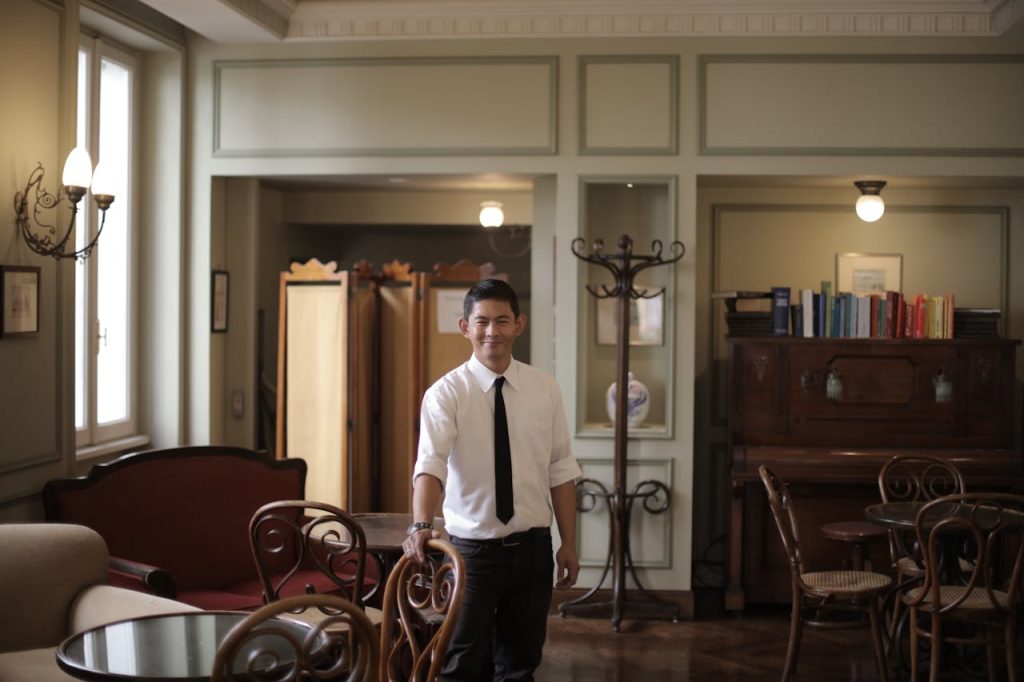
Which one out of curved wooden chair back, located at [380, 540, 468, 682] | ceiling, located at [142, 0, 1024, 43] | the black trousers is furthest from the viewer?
ceiling, located at [142, 0, 1024, 43]

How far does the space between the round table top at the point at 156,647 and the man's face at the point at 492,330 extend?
0.87 meters

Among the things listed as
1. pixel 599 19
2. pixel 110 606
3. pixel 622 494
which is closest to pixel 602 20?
pixel 599 19

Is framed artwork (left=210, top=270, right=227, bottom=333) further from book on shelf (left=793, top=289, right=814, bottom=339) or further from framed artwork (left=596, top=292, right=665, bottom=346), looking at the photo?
book on shelf (left=793, top=289, right=814, bottom=339)

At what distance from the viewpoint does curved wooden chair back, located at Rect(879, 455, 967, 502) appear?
516 cm

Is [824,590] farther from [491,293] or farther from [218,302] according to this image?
[218,302]

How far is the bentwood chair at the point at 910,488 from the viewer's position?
4910 millimetres

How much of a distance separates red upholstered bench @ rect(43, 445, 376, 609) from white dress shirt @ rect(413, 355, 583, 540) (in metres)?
1.55

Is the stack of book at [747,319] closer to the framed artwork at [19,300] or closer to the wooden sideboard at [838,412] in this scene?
the wooden sideboard at [838,412]

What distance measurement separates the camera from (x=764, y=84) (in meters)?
5.59

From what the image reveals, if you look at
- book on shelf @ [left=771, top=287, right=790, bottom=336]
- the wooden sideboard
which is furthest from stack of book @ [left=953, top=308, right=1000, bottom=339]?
book on shelf @ [left=771, top=287, right=790, bottom=336]

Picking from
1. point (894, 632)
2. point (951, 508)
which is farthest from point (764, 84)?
point (894, 632)

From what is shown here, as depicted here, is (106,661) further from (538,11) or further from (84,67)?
(538,11)

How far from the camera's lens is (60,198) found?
450 centimetres

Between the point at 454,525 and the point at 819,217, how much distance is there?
3852 mm
